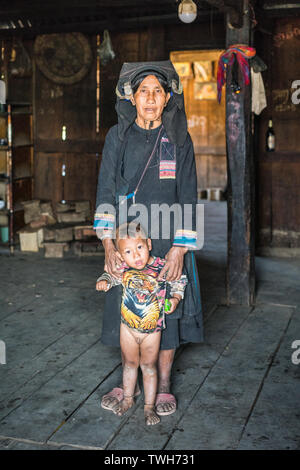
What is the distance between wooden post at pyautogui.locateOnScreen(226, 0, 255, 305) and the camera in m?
5.31

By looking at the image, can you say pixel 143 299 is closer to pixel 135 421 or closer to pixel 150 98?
pixel 135 421

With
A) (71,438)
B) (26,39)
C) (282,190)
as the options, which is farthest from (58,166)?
(71,438)

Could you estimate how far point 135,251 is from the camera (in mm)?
3211

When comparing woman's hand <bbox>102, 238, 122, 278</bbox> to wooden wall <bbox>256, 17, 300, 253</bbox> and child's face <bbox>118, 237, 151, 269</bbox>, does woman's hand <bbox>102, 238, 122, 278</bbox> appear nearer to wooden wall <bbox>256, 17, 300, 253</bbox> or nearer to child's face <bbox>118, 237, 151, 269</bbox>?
child's face <bbox>118, 237, 151, 269</bbox>

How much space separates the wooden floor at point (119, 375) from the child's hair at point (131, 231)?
964mm

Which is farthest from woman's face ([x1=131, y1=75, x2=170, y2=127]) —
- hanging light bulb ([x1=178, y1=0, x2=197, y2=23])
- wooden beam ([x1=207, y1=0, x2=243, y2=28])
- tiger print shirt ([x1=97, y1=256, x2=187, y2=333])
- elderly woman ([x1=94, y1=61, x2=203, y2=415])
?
wooden beam ([x1=207, y1=0, x2=243, y2=28])

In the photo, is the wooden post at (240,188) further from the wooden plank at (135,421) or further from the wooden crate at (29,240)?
the wooden crate at (29,240)

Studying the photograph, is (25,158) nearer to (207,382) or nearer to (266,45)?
(266,45)

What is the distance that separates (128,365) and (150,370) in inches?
5.0

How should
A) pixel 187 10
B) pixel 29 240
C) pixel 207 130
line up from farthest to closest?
pixel 207 130
pixel 29 240
pixel 187 10

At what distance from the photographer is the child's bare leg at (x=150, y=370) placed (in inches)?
130

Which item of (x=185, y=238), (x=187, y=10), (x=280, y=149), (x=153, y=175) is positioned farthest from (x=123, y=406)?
(x=280, y=149)

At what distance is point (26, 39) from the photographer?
27.7ft

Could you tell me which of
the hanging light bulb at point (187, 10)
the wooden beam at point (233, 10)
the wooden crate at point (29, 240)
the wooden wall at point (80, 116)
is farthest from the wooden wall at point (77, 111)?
the hanging light bulb at point (187, 10)
